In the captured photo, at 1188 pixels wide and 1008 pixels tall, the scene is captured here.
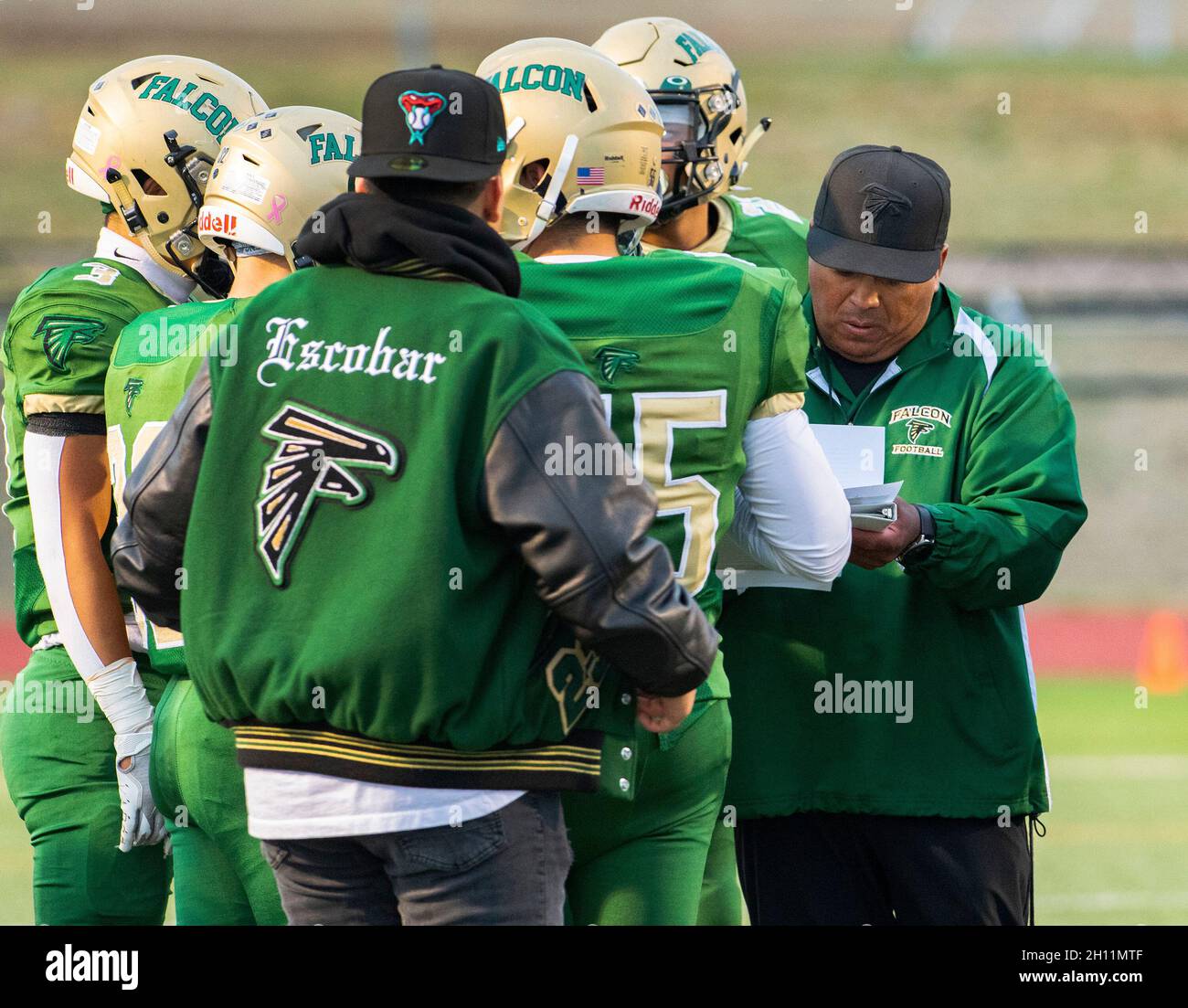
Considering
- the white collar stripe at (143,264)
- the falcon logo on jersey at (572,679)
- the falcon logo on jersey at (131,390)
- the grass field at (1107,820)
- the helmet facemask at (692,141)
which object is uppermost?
the helmet facemask at (692,141)

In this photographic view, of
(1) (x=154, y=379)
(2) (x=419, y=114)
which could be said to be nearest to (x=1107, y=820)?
(1) (x=154, y=379)

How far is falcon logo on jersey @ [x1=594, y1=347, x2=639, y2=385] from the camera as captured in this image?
2.88 meters

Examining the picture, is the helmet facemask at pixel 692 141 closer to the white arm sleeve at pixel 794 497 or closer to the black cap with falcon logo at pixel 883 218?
the black cap with falcon logo at pixel 883 218

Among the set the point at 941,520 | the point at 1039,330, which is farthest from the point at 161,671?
the point at 1039,330

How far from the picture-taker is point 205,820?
10.1 feet

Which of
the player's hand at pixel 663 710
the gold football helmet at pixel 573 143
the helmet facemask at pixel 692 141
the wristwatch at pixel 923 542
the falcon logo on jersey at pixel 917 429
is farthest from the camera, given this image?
the helmet facemask at pixel 692 141

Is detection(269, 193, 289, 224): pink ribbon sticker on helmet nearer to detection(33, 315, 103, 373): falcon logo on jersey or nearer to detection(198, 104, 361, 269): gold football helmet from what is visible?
detection(198, 104, 361, 269): gold football helmet

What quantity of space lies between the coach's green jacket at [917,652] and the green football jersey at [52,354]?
141 centimetres

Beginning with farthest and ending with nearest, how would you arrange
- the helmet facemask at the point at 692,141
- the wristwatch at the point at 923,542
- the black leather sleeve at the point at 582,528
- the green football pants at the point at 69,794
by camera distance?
the helmet facemask at the point at 692,141, the green football pants at the point at 69,794, the wristwatch at the point at 923,542, the black leather sleeve at the point at 582,528

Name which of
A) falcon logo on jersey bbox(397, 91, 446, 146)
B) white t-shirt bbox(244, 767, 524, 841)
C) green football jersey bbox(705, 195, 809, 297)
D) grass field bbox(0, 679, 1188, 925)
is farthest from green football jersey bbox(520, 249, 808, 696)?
grass field bbox(0, 679, 1188, 925)

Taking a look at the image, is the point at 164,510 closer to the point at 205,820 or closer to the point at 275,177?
the point at 205,820

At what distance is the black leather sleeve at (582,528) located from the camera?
246cm

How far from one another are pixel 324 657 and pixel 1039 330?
2.05 metres

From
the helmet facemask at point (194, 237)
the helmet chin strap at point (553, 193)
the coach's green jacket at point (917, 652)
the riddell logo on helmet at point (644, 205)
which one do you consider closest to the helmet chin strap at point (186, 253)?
the helmet facemask at point (194, 237)
